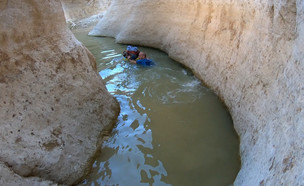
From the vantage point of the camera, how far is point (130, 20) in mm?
10461

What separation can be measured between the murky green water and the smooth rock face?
0.93ft

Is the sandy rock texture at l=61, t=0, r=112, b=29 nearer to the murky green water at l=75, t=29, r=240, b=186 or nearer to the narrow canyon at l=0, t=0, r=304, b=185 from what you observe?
the murky green water at l=75, t=29, r=240, b=186

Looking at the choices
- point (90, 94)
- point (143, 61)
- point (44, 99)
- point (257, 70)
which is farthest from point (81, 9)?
point (257, 70)

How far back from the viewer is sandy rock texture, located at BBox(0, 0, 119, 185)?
271 cm

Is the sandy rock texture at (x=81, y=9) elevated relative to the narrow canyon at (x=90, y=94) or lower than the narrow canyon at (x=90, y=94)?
lower

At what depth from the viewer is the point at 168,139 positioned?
3818mm

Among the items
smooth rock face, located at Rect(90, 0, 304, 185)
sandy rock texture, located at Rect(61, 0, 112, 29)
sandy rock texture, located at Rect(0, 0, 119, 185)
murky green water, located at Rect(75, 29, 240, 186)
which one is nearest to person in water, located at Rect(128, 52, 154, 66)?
smooth rock face, located at Rect(90, 0, 304, 185)

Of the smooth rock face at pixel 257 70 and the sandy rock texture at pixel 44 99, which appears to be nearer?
the smooth rock face at pixel 257 70

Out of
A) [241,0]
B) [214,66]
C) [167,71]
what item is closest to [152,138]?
[214,66]

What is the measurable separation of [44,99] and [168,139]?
1911 millimetres

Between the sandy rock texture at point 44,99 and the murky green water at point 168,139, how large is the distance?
15.8 inches

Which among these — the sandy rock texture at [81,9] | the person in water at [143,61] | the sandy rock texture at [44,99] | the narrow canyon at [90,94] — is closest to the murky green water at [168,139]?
the narrow canyon at [90,94]

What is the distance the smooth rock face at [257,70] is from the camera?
2060 millimetres

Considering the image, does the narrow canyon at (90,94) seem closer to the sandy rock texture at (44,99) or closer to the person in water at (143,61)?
the sandy rock texture at (44,99)
